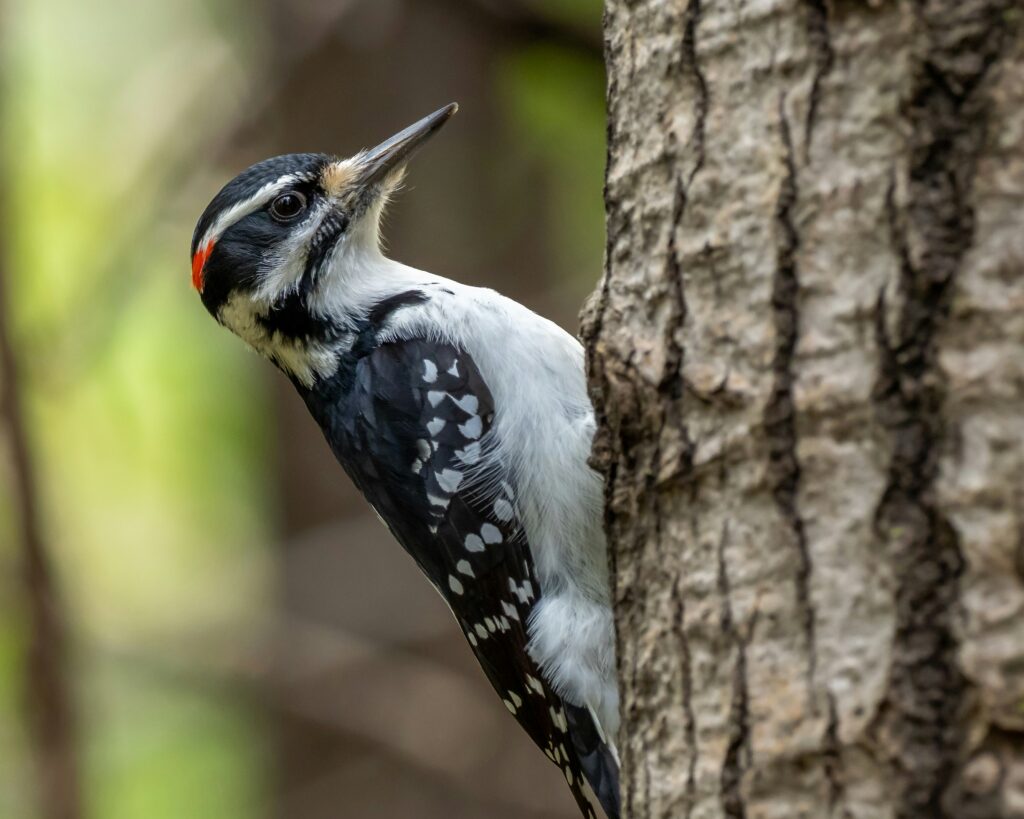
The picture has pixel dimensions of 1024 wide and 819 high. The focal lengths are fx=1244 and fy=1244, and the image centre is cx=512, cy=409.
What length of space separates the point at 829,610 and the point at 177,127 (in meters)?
4.99

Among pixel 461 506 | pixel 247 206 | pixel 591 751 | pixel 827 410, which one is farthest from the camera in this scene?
pixel 247 206

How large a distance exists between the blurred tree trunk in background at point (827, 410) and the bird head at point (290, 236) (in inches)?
75.6

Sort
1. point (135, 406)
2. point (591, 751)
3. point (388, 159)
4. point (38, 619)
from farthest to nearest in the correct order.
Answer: point (135, 406)
point (38, 619)
point (388, 159)
point (591, 751)

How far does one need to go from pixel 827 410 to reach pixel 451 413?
188 centimetres

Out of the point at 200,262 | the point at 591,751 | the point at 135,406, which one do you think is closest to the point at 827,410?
the point at 591,751

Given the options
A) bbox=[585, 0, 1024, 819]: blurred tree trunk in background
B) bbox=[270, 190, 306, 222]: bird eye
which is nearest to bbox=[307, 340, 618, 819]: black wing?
bbox=[270, 190, 306, 222]: bird eye

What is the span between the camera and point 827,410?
1916 millimetres

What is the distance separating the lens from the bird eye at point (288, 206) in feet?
13.5

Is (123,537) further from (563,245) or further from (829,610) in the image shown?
(829,610)

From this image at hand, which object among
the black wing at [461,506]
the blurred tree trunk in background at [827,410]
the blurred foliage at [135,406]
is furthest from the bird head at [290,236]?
the blurred tree trunk in background at [827,410]

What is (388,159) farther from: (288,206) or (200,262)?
(200,262)

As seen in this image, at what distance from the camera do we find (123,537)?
9461 mm

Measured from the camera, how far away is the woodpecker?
3.49 metres

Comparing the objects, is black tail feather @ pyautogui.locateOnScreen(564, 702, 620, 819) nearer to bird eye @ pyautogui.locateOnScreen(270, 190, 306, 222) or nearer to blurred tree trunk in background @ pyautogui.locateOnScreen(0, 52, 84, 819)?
bird eye @ pyautogui.locateOnScreen(270, 190, 306, 222)
